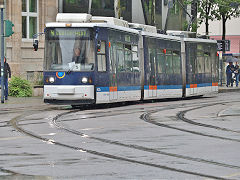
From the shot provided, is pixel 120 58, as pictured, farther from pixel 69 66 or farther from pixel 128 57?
pixel 69 66

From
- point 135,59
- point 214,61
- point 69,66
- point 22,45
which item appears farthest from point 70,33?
point 22,45

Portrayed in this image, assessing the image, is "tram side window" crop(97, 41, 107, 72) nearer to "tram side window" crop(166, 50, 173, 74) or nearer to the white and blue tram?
the white and blue tram

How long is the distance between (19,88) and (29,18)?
7625mm

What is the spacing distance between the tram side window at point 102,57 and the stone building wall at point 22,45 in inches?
424

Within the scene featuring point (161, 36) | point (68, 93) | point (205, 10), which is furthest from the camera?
point (205, 10)

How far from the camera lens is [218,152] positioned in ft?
38.8

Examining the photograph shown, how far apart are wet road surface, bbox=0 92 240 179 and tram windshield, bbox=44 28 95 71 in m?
2.18

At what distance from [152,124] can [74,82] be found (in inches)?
235

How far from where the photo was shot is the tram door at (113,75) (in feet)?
80.6

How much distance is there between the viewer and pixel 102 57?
78.4 feet

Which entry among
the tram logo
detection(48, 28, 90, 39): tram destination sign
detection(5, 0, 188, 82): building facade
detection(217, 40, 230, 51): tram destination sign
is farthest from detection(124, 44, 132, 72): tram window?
detection(217, 40, 230, 51): tram destination sign

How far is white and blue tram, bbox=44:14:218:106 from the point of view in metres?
23.3

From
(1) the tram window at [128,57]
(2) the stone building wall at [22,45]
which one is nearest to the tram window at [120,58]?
(1) the tram window at [128,57]

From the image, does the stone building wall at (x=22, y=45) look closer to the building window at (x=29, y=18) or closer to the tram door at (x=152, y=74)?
the building window at (x=29, y=18)
